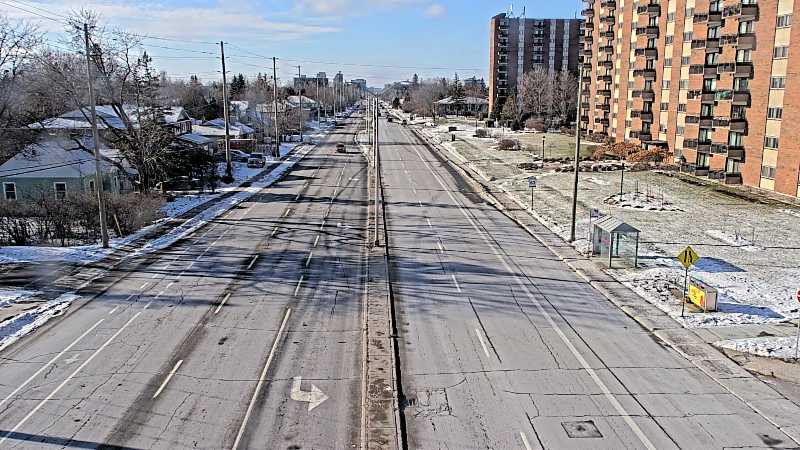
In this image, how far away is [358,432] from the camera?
46.5 feet

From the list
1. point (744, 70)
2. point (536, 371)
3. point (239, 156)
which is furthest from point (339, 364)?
point (239, 156)

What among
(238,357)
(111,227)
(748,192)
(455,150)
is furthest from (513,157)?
(238,357)

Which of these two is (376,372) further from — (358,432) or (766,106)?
(766,106)

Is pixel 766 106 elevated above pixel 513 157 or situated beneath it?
elevated above

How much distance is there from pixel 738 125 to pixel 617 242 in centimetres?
3181

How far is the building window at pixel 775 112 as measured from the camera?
48.7m

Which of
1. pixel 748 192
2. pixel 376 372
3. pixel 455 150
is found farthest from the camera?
pixel 455 150

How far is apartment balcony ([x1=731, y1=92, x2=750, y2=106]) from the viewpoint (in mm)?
52550

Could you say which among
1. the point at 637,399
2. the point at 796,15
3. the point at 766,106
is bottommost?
the point at 637,399

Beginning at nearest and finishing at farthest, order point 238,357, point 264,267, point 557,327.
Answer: point 238,357, point 557,327, point 264,267

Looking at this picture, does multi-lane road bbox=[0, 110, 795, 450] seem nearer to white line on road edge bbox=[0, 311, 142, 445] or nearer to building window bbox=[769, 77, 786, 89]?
white line on road edge bbox=[0, 311, 142, 445]

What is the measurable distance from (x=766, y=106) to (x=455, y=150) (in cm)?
4066

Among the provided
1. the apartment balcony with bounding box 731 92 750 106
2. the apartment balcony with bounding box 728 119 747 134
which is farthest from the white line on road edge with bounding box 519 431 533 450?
the apartment balcony with bounding box 728 119 747 134

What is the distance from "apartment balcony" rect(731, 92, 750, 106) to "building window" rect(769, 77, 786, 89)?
2665 millimetres
